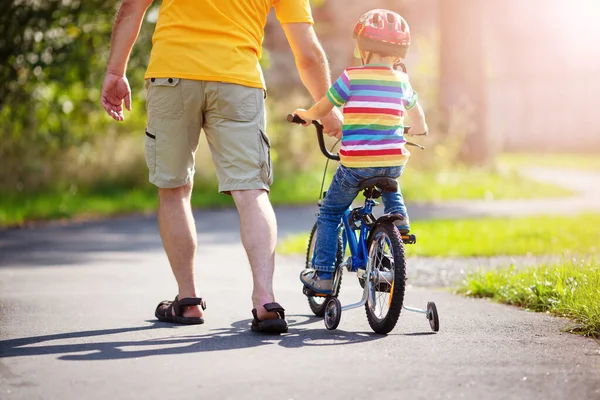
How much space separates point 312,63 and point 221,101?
1.99ft

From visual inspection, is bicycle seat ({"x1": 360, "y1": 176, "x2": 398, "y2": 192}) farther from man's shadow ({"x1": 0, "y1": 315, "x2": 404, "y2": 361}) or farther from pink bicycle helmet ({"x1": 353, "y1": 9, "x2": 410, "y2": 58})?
man's shadow ({"x1": 0, "y1": 315, "x2": 404, "y2": 361})

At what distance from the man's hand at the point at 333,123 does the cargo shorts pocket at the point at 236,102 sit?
18.6 inches

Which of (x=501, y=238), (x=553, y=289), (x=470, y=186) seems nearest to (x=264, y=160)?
(x=553, y=289)

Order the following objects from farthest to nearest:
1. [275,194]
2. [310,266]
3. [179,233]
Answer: [275,194] → [310,266] → [179,233]

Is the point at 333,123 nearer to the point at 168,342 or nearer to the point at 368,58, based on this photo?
the point at 368,58

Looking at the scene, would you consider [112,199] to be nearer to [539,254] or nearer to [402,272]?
[539,254]

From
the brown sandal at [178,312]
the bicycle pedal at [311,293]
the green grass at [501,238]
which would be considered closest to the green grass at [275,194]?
the green grass at [501,238]

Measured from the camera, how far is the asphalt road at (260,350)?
12.9 ft

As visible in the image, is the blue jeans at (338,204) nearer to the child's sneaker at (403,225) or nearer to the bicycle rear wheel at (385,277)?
the child's sneaker at (403,225)

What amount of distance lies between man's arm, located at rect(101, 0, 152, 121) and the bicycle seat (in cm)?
133

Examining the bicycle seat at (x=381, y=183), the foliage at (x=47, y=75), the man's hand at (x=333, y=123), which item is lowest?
the bicycle seat at (x=381, y=183)

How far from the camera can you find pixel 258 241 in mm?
5172

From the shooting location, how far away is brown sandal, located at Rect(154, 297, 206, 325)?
5.51m

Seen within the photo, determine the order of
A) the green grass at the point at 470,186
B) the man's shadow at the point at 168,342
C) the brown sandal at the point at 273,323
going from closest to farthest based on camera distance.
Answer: the man's shadow at the point at 168,342
the brown sandal at the point at 273,323
the green grass at the point at 470,186
